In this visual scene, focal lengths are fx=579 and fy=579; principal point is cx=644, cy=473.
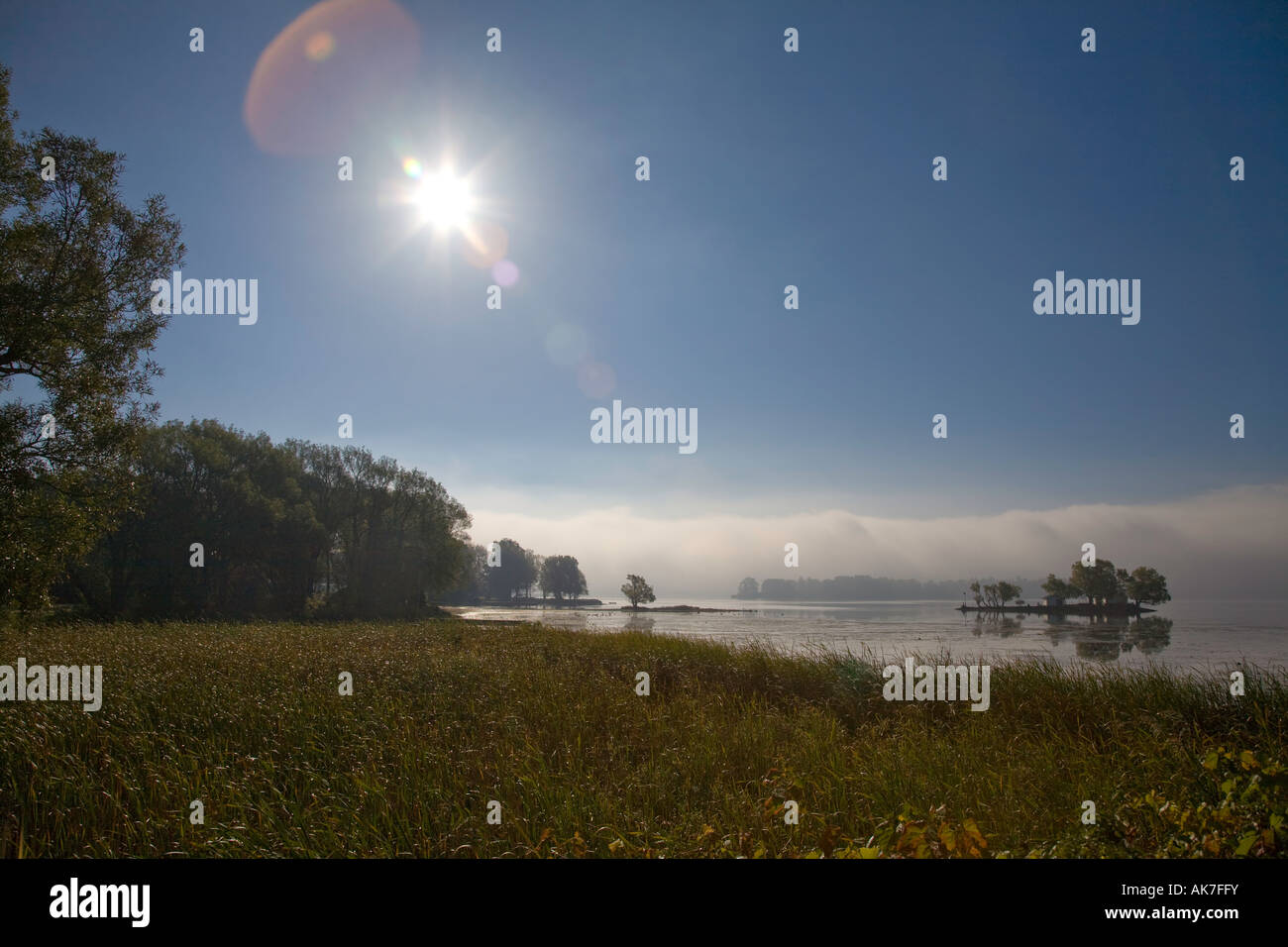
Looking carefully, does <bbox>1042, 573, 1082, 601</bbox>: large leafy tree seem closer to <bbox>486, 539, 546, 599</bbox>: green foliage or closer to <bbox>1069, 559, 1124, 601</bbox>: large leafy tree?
<bbox>1069, 559, 1124, 601</bbox>: large leafy tree

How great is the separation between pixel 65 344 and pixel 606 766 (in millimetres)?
20560

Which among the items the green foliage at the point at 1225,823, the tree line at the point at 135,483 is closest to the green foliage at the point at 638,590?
the tree line at the point at 135,483

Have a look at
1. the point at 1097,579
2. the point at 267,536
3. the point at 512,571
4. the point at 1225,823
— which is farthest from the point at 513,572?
the point at 1225,823

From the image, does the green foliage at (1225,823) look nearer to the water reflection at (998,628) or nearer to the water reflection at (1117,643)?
the water reflection at (1117,643)

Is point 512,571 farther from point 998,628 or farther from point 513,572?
point 998,628

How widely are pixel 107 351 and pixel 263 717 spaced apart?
1551 centimetres

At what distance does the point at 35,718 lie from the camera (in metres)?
10.9

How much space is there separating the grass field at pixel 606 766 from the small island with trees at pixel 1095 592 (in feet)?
147

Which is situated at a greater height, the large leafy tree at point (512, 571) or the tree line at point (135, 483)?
the tree line at point (135, 483)

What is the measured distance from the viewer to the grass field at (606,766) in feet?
19.4

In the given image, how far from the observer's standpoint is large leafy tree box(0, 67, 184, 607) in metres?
17.0

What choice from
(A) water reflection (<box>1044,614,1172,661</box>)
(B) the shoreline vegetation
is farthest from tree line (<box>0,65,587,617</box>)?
(B) the shoreline vegetation

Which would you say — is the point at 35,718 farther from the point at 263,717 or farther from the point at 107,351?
the point at 107,351
